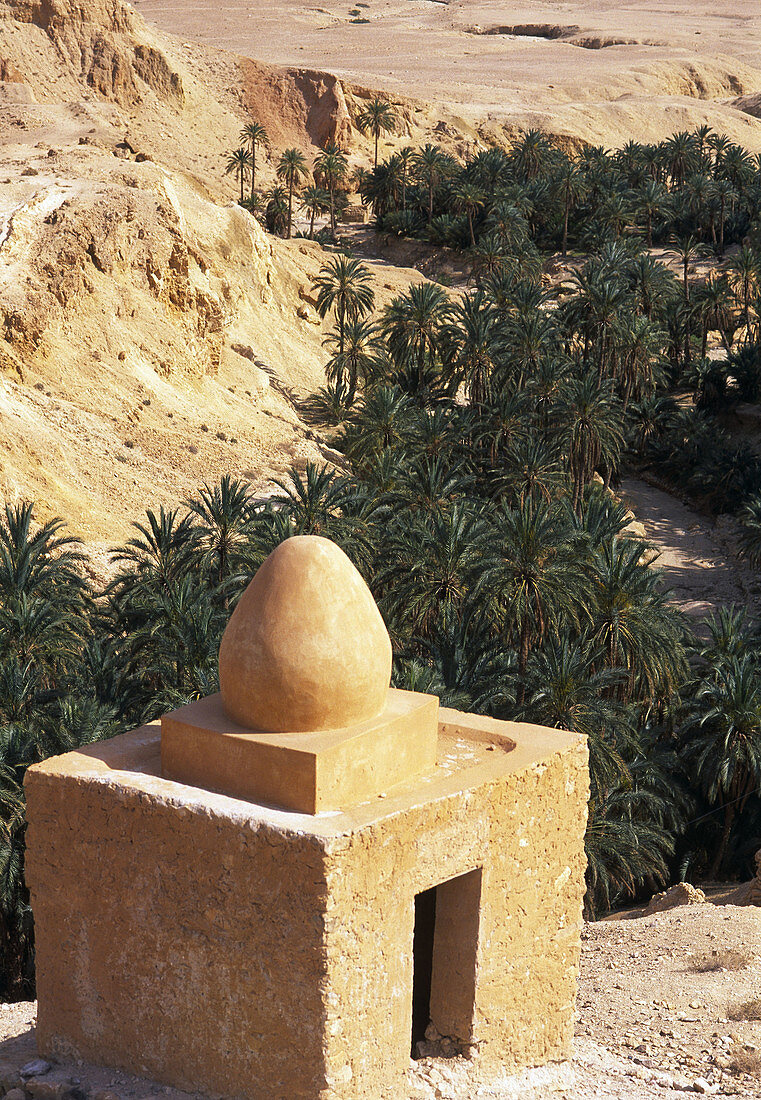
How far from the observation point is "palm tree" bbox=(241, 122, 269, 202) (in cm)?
6775

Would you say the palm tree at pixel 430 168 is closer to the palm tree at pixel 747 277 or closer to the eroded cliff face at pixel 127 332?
the palm tree at pixel 747 277

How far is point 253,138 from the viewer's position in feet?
227

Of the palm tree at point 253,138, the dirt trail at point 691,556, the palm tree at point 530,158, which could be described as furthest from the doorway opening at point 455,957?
the palm tree at point 530,158

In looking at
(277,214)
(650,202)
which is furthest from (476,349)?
(277,214)

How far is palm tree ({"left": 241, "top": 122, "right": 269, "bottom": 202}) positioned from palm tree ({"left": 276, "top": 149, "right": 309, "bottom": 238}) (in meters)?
1.57

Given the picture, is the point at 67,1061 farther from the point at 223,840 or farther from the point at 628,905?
the point at 628,905

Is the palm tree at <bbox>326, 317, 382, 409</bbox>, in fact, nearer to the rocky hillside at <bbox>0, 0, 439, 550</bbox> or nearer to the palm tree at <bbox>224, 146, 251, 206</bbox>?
the rocky hillside at <bbox>0, 0, 439, 550</bbox>

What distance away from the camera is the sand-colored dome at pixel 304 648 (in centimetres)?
814

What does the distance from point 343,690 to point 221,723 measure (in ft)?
3.05

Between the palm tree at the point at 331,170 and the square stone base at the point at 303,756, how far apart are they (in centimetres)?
5923

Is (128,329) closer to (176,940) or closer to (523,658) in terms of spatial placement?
(523,658)

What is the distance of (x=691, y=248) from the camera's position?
177ft

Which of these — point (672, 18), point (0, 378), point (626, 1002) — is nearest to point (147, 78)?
point (0, 378)

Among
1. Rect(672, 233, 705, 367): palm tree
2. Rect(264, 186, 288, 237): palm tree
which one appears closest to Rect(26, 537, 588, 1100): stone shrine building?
Rect(672, 233, 705, 367): palm tree
